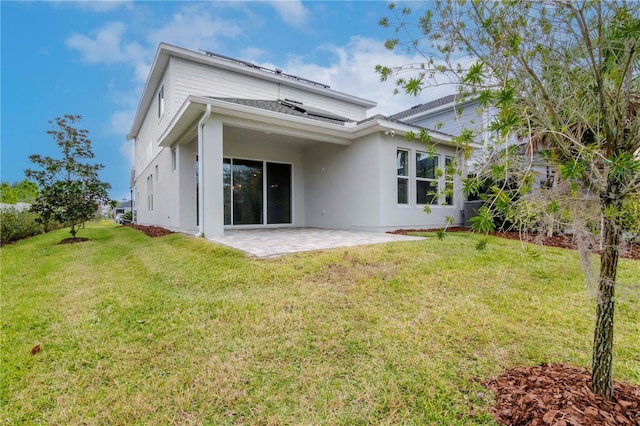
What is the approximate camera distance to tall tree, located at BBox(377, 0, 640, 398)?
5.29 feet

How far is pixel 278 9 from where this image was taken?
38.3 ft

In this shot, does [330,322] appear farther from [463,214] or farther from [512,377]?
[463,214]

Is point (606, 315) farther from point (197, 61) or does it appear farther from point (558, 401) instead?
point (197, 61)

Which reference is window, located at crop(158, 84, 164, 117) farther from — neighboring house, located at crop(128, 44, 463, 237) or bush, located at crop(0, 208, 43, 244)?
bush, located at crop(0, 208, 43, 244)

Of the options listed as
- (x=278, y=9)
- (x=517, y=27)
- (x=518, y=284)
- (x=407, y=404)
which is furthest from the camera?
(x=278, y=9)

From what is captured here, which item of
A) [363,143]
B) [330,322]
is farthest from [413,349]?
[363,143]

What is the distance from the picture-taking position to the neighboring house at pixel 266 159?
8047 mm

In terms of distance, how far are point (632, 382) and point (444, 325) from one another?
139 cm

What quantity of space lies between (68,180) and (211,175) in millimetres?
6838

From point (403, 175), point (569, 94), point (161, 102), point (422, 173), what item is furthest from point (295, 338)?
point (161, 102)

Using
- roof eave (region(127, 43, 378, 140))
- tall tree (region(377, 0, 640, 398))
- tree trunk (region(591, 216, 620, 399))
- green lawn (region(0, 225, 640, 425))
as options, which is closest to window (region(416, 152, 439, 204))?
green lawn (region(0, 225, 640, 425))

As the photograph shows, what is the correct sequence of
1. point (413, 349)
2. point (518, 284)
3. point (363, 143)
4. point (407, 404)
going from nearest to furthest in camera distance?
point (407, 404), point (413, 349), point (518, 284), point (363, 143)

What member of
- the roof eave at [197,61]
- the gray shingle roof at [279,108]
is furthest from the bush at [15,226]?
the gray shingle roof at [279,108]

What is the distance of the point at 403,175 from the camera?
33.5ft
